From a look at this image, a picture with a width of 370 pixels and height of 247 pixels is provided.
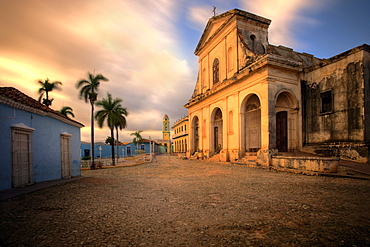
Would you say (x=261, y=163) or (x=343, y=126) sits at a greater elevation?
(x=343, y=126)

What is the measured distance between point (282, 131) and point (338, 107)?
145 inches

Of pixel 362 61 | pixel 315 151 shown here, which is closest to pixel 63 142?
pixel 315 151

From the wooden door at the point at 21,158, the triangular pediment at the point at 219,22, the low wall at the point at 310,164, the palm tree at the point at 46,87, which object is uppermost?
the triangular pediment at the point at 219,22

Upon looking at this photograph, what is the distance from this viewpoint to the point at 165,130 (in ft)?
254

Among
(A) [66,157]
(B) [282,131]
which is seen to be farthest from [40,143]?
(B) [282,131]

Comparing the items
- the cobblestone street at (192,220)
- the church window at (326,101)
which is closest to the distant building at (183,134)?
the church window at (326,101)

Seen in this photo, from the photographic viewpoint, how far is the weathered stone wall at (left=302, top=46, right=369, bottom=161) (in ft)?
33.0

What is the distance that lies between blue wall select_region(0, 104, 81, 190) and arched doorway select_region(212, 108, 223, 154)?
44.4ft

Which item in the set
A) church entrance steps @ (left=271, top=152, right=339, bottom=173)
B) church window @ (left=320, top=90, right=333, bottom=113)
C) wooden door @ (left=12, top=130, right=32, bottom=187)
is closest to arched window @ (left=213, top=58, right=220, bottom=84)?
church window @ (left=320, top=90, right=333, bottom=113)

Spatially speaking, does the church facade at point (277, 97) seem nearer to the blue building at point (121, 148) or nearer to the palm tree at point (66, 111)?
the palm tree at point (66, 111)

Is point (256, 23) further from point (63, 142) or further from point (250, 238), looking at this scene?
point (250, 238)

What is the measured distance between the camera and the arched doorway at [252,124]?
49.9ft

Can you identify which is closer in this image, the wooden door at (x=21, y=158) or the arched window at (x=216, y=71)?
the wooden door at (x=21, y=158)

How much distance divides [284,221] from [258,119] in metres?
12.7
